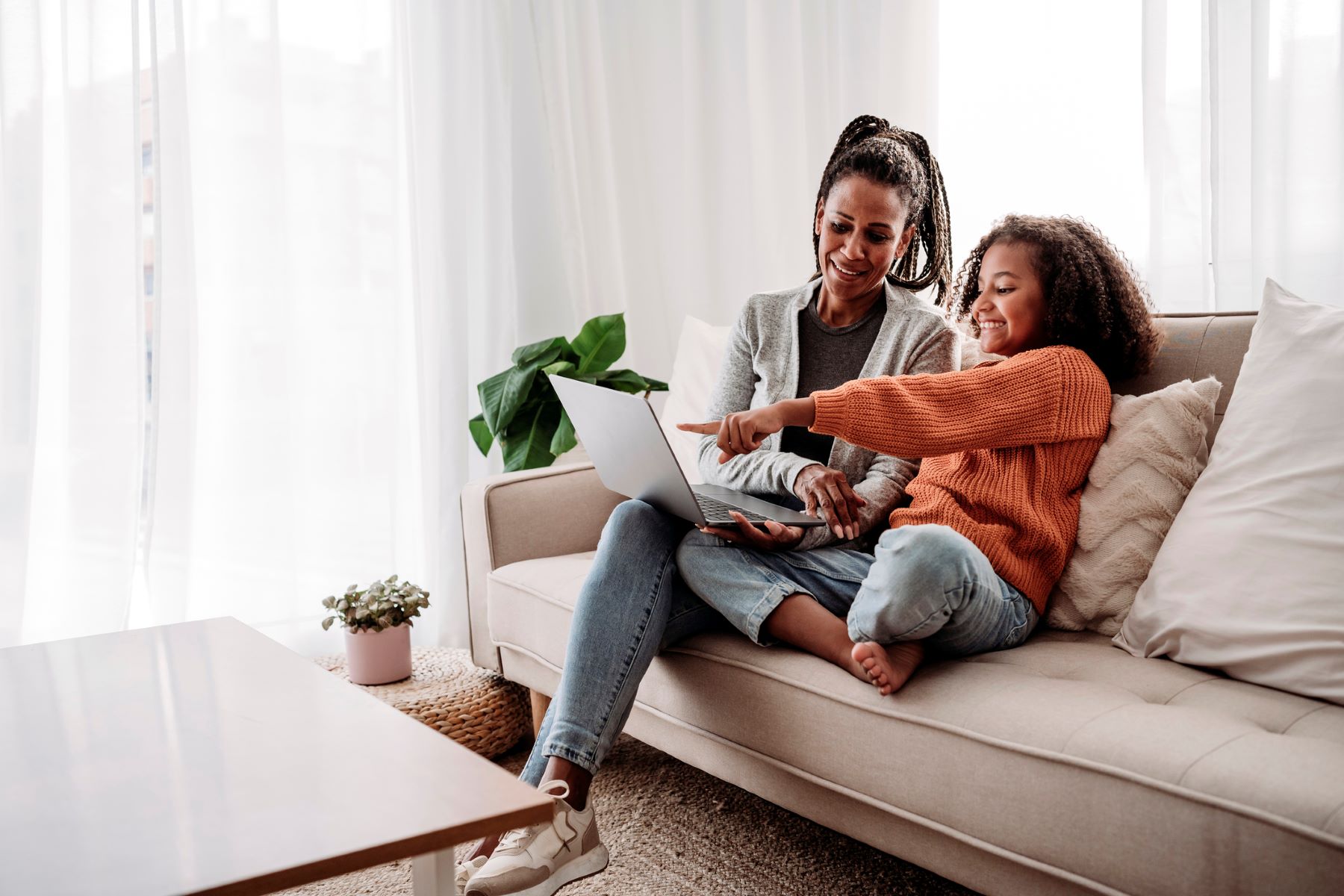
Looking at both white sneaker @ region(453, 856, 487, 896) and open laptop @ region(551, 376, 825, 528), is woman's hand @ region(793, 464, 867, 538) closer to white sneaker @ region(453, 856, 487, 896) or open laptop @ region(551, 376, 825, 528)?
open laptop @ region(551, 376, 825, 528)

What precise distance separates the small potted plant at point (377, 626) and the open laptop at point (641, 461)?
0.72m

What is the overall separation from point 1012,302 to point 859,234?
0.89 feet

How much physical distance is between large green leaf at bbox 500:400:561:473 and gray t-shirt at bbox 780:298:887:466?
82 cm

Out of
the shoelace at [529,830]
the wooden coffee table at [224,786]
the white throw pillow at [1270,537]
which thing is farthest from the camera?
the shoelace at [529,830]

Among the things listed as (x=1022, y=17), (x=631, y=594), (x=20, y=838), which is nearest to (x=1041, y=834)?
(x=631, y=594)

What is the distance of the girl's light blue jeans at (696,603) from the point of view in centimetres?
117

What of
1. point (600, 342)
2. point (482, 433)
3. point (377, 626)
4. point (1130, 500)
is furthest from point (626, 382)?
point (1130, 500)

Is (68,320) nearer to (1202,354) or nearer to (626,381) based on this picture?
(626,381)

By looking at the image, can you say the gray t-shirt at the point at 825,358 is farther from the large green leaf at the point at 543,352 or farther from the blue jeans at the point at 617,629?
the large green leaf at the point at 543,352

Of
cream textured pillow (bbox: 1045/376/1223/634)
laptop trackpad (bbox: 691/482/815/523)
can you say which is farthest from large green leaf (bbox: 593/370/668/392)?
cream textured pillow (bbox: 1045/376/1223/634)

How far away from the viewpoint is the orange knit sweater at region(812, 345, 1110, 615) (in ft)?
4.42

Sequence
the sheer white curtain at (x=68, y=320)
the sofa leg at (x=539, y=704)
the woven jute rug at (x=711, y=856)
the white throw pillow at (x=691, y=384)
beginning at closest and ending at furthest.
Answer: the woven jute rug at (x=711, y=856) < the sofa leg at (x=539, y=704) < the white throw pillow at (x=691, y=384) < the sheer white curtain at (x=68, y=320)

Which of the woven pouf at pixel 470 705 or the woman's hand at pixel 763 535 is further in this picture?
→ the woven pouf at pixel 470 705

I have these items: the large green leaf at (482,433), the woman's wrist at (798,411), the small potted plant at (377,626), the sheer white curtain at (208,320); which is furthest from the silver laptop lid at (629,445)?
the sheer white curtain at (208,320)
